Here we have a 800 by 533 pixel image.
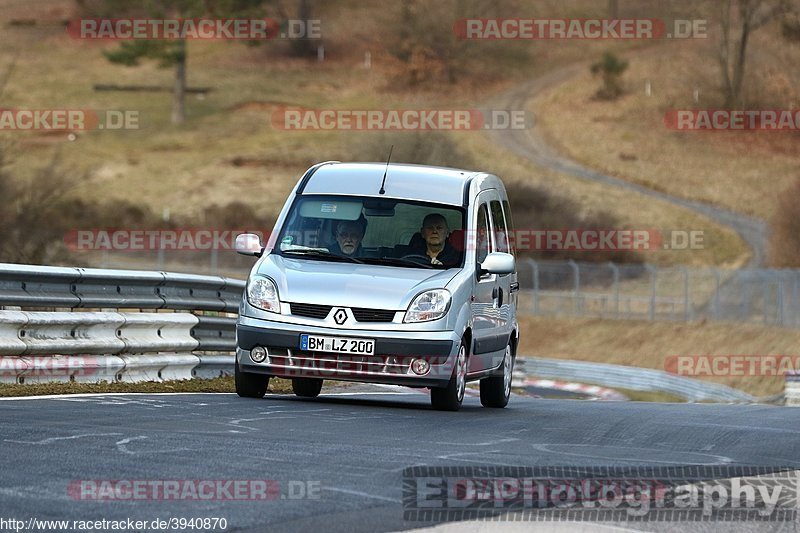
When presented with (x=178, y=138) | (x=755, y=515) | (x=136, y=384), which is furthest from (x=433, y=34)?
(x=755, y=515)

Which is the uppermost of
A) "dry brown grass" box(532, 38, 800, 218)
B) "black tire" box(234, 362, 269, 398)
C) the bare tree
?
the bare tree

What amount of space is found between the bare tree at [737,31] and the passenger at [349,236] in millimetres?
87670

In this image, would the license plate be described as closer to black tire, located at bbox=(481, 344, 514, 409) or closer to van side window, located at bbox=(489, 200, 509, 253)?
van side window, located at bbox=(489, 200, 509, 253)

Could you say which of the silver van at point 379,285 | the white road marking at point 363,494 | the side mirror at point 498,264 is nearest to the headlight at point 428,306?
the silver van at point 379,285

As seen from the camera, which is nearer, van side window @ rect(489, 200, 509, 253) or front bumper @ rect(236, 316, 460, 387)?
front bumper @ rect(236, 316, 460, 387)

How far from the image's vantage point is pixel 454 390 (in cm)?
1369

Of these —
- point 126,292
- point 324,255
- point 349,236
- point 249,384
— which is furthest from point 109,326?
point 349,236

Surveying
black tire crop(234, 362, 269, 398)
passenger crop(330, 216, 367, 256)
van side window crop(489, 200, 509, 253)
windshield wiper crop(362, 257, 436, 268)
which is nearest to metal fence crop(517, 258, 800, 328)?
van side window crop(489, 200, 509, 253)

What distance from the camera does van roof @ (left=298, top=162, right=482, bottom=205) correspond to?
14.6 m

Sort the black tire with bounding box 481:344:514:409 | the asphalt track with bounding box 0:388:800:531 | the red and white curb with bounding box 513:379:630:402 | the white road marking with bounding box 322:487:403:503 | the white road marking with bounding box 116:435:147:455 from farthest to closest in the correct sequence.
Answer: the red and white curb with bounding box 513:379:630:402 → the black tire with bounding box 481:344:514:409 → the white road marking with bounding box 116:435:147:455 → the white road marking with bounding box 322:487:403:503 → the asphalt track with bounding box 0:388:800:531

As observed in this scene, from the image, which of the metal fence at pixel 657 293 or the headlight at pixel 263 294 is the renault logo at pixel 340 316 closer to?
the headlight at pixel 263 294

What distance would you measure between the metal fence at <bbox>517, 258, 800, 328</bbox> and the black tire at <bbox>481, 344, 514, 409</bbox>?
103ft

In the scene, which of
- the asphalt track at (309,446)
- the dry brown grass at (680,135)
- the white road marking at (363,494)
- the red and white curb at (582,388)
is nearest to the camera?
the asphalt track at (309,446)

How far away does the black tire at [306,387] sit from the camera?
15570mm
